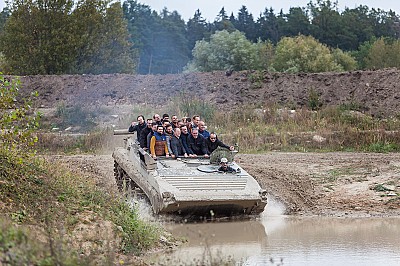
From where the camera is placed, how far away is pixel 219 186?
15.3 m

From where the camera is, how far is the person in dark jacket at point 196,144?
59.7ft

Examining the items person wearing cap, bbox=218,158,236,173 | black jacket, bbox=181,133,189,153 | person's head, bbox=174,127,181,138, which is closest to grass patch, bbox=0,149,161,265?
person wearing cap, bbox=218,158,236,173

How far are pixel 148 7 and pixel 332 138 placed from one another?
82.2 m

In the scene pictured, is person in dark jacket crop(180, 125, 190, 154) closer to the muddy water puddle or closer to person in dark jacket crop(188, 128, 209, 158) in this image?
person in dark jacket crop(188, 128, 209, 158)

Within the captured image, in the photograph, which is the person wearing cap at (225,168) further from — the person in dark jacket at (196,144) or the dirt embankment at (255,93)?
the dirt embankment at (255,93)

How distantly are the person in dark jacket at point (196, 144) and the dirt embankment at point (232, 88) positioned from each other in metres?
16.1

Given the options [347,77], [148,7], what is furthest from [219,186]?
[148,7]

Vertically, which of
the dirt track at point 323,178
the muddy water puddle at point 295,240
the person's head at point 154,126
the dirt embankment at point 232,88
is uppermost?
the person's head at point 154,126

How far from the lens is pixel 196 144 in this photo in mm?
18297

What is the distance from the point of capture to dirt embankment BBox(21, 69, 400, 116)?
34.6 meters

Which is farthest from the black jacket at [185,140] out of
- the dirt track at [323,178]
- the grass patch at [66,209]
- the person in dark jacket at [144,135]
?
the grass patch at [66,209]

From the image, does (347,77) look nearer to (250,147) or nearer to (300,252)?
(250,147)

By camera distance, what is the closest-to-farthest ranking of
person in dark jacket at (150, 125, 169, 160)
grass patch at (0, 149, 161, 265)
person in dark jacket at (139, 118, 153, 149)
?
grass patch at (0, 149, 161, 265)
person in dark jacket at (150, 125, 169, 160)
person in dark jacket at (139, 118, 153, 149)

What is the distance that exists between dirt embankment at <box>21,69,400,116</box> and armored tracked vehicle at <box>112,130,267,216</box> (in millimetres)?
17849
